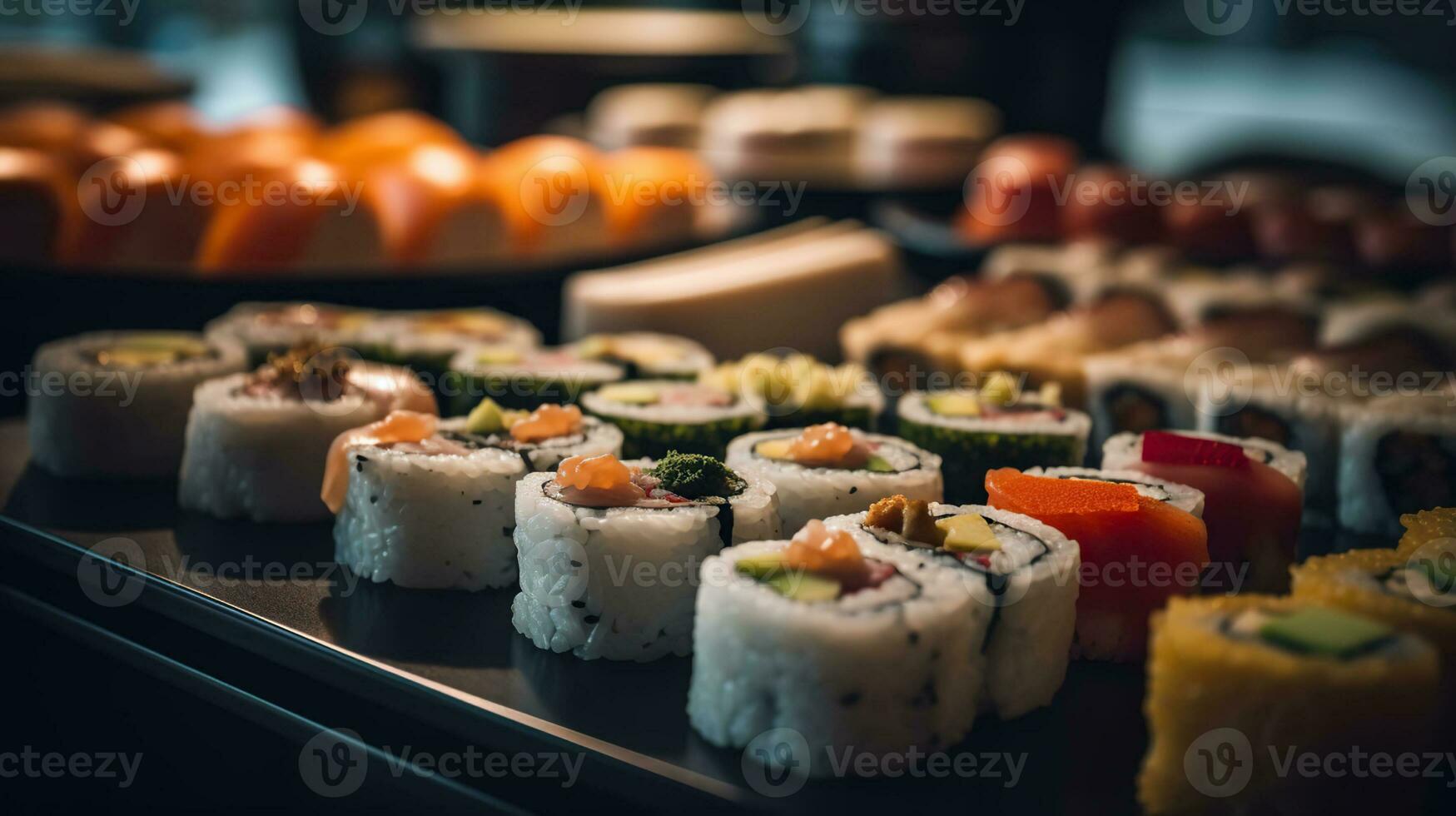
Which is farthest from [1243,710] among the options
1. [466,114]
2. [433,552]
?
[466,114]

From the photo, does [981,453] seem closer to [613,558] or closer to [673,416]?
[673,416]

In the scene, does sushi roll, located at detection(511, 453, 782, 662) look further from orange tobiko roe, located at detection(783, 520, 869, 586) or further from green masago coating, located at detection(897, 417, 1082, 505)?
green masago coating, located at detection(897, 417, 1082, 505)

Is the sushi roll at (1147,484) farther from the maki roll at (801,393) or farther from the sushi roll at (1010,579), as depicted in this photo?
the maki roll at (801,393)

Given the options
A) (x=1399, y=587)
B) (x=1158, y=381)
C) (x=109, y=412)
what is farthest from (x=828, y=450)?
(x=109, y=412)

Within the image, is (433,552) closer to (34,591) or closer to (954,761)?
(34,591)

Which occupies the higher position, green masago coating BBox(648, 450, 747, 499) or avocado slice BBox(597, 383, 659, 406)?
green masago coating BBox(648, 450, 747, 499)

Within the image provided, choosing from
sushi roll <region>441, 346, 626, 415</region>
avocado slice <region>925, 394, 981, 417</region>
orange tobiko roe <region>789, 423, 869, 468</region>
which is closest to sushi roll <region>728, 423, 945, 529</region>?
orange tobiko roe <region>789, 423, 869, 468</region>
